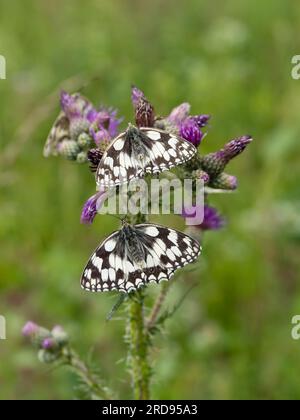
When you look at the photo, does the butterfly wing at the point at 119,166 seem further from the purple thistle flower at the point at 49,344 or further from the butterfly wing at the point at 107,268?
the purple thistle flower at the point at 49,344

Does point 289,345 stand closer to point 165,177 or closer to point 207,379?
point 207,379

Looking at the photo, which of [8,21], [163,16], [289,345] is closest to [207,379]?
[289,345]

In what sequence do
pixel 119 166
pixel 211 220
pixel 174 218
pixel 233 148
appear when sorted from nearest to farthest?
pixel 119 166 < pixel 233 148 < pixel 211 220 < pixel 174 218

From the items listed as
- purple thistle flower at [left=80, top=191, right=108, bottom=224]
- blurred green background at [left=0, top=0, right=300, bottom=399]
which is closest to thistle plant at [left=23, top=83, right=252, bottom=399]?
purple thistle flower at [left=80, top=191, right=108, bottom=224]

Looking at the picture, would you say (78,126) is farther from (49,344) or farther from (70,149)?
(49,344)

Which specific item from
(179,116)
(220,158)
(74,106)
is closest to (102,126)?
(74,106)

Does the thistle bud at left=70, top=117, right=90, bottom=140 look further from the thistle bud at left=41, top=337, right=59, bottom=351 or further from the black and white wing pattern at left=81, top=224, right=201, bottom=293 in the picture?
the thistle bud at left=41, top=337, right=59, bottom=351

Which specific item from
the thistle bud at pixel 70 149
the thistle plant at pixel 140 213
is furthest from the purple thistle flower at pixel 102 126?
the thistle bud at pixel 70 149
